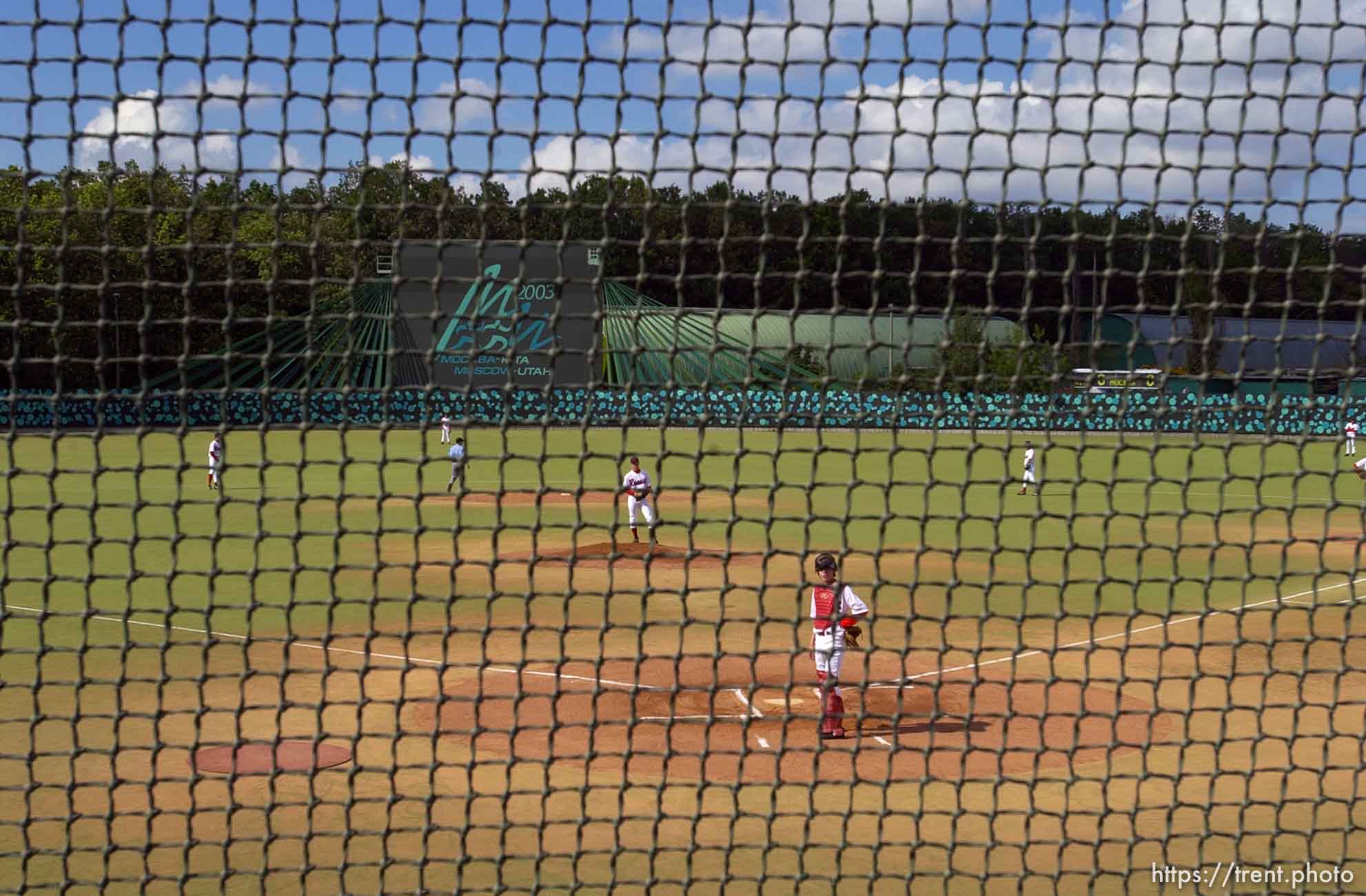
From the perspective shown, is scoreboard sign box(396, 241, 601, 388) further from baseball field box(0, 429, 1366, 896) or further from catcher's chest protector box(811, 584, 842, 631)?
catcher's chest protector box(811, 584, 842, 631)

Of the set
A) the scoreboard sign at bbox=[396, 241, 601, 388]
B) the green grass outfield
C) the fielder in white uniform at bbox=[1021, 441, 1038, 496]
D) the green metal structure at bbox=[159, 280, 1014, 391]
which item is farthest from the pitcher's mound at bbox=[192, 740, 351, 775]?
the fielder in white uniform at bbox=[1021, 441, 1038, 496]

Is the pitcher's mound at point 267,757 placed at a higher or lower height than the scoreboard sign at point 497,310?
lower

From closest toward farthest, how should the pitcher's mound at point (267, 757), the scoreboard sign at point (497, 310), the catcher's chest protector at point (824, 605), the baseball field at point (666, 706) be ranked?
the scoreboard sign at point (497, 310)
the baseball field at point (666, 706)
the pitcher's mound at point (267, 757)
the catcher's chest protector at point (824, 605)

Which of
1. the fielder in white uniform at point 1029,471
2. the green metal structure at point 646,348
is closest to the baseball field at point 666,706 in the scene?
the fielder in white uniform at point 1029,471

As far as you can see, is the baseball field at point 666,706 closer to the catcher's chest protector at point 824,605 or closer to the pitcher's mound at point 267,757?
the pitcher's mound at point 267,757

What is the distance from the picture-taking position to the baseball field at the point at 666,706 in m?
5.91

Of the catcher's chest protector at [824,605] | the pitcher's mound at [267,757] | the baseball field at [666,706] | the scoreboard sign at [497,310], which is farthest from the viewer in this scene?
the catcher's chest protector at [824,605]

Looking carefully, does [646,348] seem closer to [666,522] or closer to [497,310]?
[666,522]

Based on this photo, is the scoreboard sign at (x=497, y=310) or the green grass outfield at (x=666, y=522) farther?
the green grass outfield at (x=666, y=522)

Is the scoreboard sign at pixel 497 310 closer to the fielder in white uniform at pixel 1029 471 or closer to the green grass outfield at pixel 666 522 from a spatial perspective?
the green grass outfield at pixel 666 522

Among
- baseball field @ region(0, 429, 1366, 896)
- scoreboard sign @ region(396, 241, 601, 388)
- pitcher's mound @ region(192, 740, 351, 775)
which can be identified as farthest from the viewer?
pitcher's mound @ region(192, 740, 351, 775)

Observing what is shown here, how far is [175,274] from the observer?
3038 centimetres

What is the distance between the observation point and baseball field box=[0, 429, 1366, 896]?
5.91 m

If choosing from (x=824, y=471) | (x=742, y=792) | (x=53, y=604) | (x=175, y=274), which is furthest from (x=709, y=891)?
(x=824, y=471)
